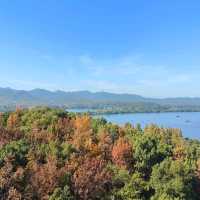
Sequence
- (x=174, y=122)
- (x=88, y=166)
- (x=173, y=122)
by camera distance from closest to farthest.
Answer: (x=88, y=166) < (x=173, y=122) < (x=174, y=122)

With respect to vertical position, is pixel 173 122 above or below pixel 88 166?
below

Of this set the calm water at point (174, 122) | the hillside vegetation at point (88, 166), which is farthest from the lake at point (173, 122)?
the hillside vegetation at point (88, 166)

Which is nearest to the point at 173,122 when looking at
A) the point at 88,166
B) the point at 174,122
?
the point at 174,122

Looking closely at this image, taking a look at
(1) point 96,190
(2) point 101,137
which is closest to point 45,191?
(1) point 96,190

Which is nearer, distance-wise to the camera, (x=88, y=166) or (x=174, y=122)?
(x=88, y=166)

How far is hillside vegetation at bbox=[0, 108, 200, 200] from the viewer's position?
81.5 ft

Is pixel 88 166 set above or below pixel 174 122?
above

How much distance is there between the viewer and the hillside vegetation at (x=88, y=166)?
24844 mm

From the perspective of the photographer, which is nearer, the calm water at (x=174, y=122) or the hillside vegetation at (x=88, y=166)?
the hillside vegetation at (x=88, y=166)

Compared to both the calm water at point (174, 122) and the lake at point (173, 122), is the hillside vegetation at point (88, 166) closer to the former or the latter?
the lake at point (173, 122)

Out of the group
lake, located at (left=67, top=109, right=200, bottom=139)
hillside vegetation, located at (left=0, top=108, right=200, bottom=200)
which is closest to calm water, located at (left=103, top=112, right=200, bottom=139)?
lake, located at (left=67, top=109, right=200, bottom=139)

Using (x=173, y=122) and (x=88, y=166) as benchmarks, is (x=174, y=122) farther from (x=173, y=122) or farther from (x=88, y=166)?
(x=88, y=166)

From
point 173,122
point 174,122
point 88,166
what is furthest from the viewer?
point 174,122

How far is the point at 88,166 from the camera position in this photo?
91.3 feet
